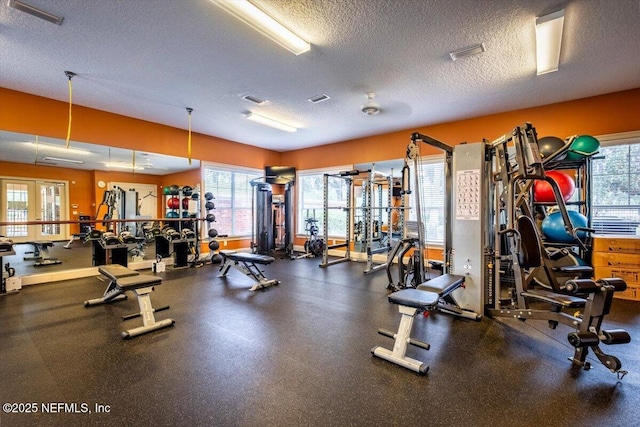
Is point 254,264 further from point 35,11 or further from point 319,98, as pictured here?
point 35,11

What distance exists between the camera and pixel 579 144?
372cm

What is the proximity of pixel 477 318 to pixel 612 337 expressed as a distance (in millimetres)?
1074

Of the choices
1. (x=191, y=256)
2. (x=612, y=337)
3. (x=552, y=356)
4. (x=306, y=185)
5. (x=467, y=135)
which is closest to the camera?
(x=612, y=337)

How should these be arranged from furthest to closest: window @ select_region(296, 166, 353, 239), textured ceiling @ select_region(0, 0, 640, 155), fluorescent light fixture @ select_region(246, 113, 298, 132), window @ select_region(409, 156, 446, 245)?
1. window @ select_region(296, 166, 353, 239)
2. window @ select_region(409, 156, 446, 245)
3. fluorescent light fixture @ select_region(246, 113, 298, 132)
4. textured ceiling @ select_region(0, 0, 640, 155)

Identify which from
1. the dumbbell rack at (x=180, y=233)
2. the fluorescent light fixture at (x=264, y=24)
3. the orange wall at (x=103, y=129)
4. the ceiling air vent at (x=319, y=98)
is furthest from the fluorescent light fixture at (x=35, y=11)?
the dumbbell rack at (x=180, y=233)

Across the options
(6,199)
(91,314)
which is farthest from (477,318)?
(6,199)

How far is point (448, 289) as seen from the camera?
2566 millimetres

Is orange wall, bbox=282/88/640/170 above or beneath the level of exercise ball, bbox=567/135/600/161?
above

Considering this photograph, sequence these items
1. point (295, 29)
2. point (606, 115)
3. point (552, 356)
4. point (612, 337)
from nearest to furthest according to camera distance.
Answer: point (612, 337)
point (552, 356)
point (295, 29)
point (606, 115)

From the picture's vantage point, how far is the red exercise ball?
5.91 metres

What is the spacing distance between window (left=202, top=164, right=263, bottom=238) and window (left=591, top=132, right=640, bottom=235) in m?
6.95

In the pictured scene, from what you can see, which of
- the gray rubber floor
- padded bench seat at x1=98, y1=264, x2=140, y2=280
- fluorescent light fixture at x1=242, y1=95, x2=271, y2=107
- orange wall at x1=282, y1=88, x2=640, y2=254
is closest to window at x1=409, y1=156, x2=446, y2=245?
orange wall at x1=282, y1=88, x2=640, y2=254

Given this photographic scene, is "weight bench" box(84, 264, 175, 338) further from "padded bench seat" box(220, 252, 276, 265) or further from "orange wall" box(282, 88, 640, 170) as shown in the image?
"orange wall" box(282, 88, 640, 170)

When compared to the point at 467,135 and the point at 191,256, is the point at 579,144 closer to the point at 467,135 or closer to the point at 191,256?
the point at 467,135
